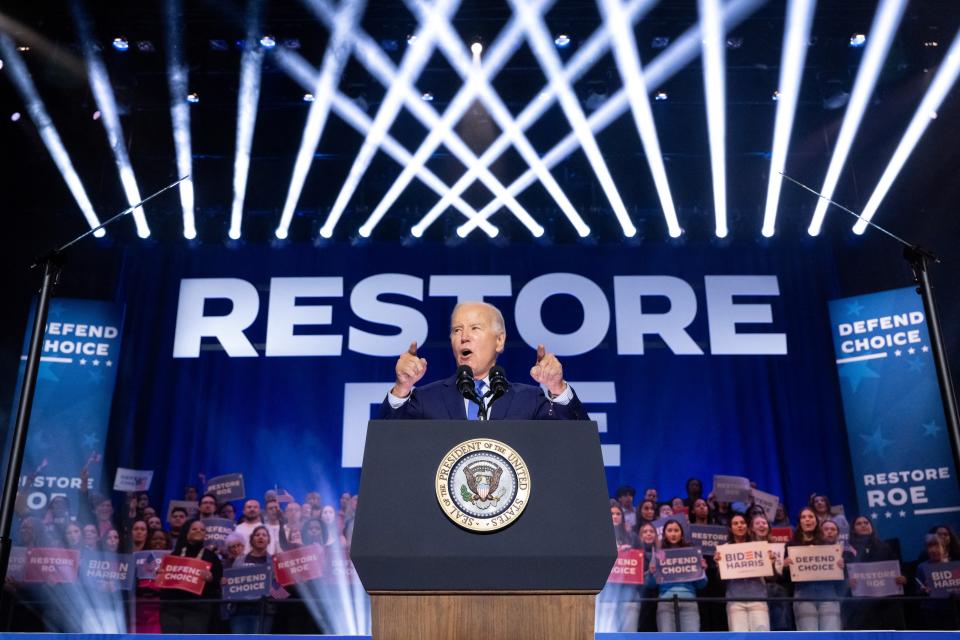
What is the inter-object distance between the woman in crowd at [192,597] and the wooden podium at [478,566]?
16.5ft

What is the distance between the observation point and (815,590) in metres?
6.77

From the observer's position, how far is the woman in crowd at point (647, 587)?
6840mm

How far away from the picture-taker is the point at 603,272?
358 inches

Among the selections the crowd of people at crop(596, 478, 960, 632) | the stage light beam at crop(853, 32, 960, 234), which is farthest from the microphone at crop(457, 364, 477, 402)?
the stage light beam at crop(853, 32, 960, 234)

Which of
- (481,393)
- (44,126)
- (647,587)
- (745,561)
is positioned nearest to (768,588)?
(745,561)

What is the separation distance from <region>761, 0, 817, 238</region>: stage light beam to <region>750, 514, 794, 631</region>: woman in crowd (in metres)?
2.99

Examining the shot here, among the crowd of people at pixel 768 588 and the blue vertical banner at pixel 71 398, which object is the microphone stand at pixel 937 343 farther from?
the blue vertical banner at pixel 71 398

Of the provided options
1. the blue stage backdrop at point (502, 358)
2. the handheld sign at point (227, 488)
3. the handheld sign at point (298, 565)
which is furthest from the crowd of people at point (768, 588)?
the handheld sign at point (227, 488)

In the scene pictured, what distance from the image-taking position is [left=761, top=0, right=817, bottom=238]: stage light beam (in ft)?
24.3

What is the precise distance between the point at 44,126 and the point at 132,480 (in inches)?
140

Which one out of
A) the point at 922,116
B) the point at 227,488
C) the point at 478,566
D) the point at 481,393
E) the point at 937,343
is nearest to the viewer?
the point at 478,566

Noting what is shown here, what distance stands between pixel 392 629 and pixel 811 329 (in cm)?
795

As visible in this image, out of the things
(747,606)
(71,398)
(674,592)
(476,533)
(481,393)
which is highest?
(71,398)

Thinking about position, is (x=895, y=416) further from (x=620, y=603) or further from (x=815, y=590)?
(x=620, y=603)
